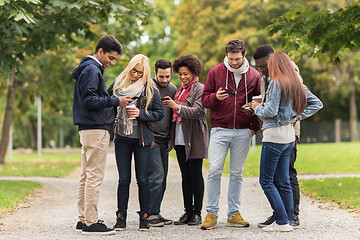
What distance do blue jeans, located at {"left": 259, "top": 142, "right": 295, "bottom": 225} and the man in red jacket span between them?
0.46 meters

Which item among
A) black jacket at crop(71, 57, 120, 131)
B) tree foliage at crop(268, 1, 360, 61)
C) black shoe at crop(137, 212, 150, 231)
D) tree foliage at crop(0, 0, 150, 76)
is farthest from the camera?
tree foliage at crop(268, 1, 360, 61)

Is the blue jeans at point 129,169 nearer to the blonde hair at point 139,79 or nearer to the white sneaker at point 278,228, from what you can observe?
the blonde hair at point 139,79

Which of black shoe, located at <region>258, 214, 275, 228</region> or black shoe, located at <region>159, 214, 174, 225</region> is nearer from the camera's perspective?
black shoe, located at <region>258, 214, 275, 228</region>

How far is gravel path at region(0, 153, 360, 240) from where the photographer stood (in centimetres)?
552

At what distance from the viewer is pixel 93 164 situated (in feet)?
18.4

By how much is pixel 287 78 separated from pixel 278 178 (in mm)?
1163

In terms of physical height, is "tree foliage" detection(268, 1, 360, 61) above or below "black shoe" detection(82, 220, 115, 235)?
above

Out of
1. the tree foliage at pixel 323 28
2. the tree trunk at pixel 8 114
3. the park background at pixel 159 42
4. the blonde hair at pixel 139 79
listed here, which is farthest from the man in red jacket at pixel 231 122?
the tree trunk at pixel 8 114

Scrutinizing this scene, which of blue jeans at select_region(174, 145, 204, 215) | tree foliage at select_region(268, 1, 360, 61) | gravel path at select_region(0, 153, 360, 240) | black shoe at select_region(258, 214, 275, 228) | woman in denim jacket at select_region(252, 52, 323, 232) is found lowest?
gravel path at select_region(0, 153, 360, 240)

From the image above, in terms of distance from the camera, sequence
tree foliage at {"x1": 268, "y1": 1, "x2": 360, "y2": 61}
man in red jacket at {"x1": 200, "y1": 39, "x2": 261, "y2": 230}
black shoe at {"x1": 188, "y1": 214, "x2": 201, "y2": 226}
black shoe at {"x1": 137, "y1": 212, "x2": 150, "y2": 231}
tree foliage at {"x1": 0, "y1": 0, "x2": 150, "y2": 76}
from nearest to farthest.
Result: 1. black shoe at {"x1": 137, "y1": 212, "x2": 150, "y2": 231}
2. man in red jacket at {"x1": 200, "y1": 39, "x2": 261, "y2": 230}
3. black shoe at {"x1": 188, "y1": 214, "x2": 201, "y2": 226}
4. tree foliage at {"x1": 0, "y1": 0, "x2": 150, "y2": 76}
5. tree foliage at {"x1": 268, "y1": 1, "x2": 360, "y2": 61}

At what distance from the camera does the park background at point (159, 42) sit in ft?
31.3

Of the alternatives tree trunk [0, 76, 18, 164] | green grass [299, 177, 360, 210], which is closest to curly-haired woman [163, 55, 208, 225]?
green grass [299, 177, 360, 210]

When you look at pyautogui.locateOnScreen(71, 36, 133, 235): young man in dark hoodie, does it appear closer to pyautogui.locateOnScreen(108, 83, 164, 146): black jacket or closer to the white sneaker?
pyautogui.locateOnScreen(108, 83, 164, 146): black jacket

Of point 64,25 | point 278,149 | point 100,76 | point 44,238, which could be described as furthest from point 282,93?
point 64,25
